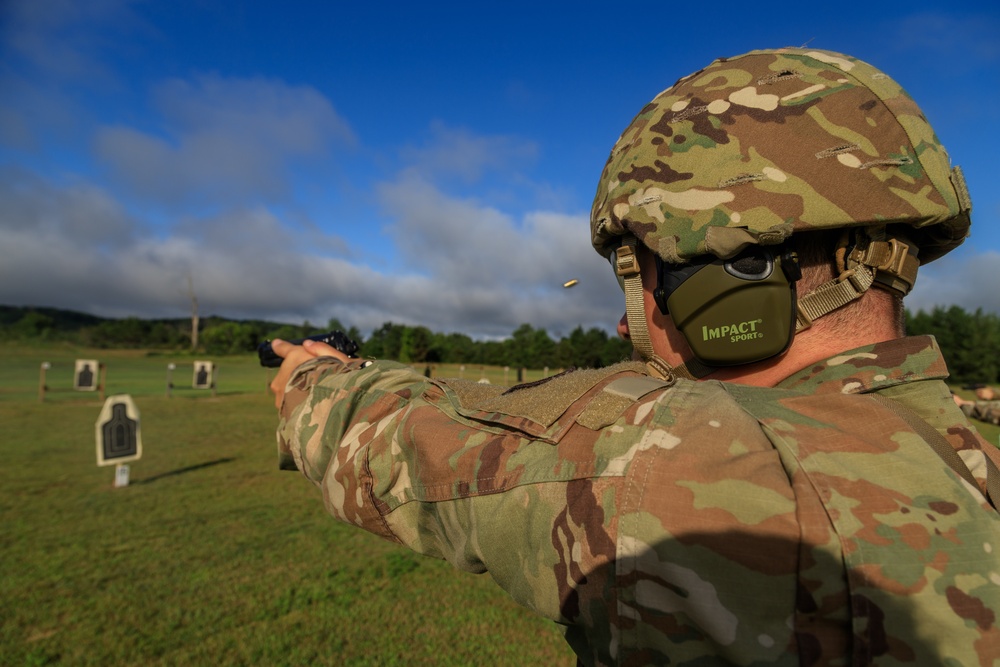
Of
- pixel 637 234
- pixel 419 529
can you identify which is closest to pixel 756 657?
pixel 419 529

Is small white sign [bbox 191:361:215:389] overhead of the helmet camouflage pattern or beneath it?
beneath

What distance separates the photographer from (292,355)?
1.95m

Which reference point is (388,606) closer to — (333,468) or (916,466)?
(333,468)

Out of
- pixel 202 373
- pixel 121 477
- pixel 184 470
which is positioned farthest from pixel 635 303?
pixel 202 373

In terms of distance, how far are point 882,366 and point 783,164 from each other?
50cm

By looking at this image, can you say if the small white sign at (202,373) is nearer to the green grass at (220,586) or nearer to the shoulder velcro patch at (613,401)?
the green grass at (220,586)

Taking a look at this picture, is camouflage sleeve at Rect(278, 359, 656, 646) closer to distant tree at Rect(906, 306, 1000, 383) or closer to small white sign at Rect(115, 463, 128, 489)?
small white sign at Rect(115, 463, 128, 489)

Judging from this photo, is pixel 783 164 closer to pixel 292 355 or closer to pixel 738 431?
pixel 738 431

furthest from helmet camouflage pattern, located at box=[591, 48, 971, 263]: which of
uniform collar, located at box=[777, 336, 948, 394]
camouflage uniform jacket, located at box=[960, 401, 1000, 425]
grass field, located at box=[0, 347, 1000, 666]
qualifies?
camouflage uniform jacket, located at box=[960, 401, 1000, 425]

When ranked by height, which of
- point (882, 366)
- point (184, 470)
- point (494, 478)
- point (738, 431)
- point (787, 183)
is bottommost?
point (184, 470)

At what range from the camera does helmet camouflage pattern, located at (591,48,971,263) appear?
1114mm

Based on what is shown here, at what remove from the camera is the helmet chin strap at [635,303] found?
1.33 metres

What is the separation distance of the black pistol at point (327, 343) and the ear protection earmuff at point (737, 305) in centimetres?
146

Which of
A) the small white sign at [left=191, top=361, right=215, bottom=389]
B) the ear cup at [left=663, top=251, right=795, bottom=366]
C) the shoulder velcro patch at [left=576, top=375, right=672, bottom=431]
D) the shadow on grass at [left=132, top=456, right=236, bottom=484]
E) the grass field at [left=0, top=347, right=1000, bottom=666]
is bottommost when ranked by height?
the shadow on grass at [left=132, top=456, right=236, bottom=484]
